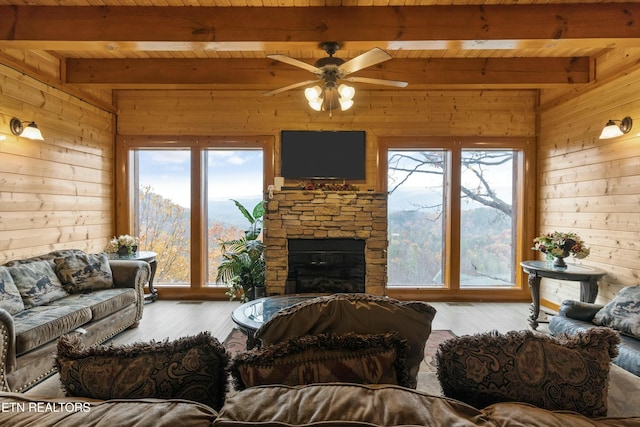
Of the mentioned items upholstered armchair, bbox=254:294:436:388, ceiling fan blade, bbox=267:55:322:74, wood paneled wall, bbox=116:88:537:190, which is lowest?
upholstered armchair, bbox=254:294:436:388

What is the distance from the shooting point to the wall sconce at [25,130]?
3266mm

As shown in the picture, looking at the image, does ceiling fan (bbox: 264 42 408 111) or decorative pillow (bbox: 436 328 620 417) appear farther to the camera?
ceiling fan (bbox: 264 42 408 111)

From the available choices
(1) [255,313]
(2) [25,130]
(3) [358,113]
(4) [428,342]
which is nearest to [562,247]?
(4) [428,342]

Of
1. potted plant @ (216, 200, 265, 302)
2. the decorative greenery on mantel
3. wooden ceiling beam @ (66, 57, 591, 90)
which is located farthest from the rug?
wooden ceiling beam @ (66, 57, 591, 90)

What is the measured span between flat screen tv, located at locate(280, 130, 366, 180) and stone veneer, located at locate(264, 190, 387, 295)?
0.43m

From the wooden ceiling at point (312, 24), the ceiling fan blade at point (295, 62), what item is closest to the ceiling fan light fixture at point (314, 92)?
the ceiling fan blade at point (295, 62)

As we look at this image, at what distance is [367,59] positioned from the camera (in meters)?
2.51

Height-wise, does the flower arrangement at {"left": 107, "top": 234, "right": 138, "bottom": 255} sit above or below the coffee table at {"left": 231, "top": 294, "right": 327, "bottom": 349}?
above

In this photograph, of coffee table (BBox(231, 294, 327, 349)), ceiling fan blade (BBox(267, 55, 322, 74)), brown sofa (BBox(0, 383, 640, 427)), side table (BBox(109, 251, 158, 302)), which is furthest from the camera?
side table (BBox(109, 251, 158, 302))

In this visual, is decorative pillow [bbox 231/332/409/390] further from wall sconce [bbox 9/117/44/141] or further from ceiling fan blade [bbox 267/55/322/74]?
wall sconce [bbox 9/117/44/141]

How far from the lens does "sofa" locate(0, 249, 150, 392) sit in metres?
2.24

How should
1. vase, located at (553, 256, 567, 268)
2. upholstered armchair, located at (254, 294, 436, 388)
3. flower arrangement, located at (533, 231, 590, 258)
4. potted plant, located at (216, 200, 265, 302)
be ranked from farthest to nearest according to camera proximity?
potted plant, located at (216, 200, 265, 302), vase, located at (553, 256, 567, 268), flower arrangement, located at (533, 231, 590, 258), upholstered armchair, located at (254, 294, 436, 388)

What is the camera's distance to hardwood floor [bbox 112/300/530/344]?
3.55 m

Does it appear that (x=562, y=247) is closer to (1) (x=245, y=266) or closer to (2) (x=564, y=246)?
(2) (x=564, y=246)
